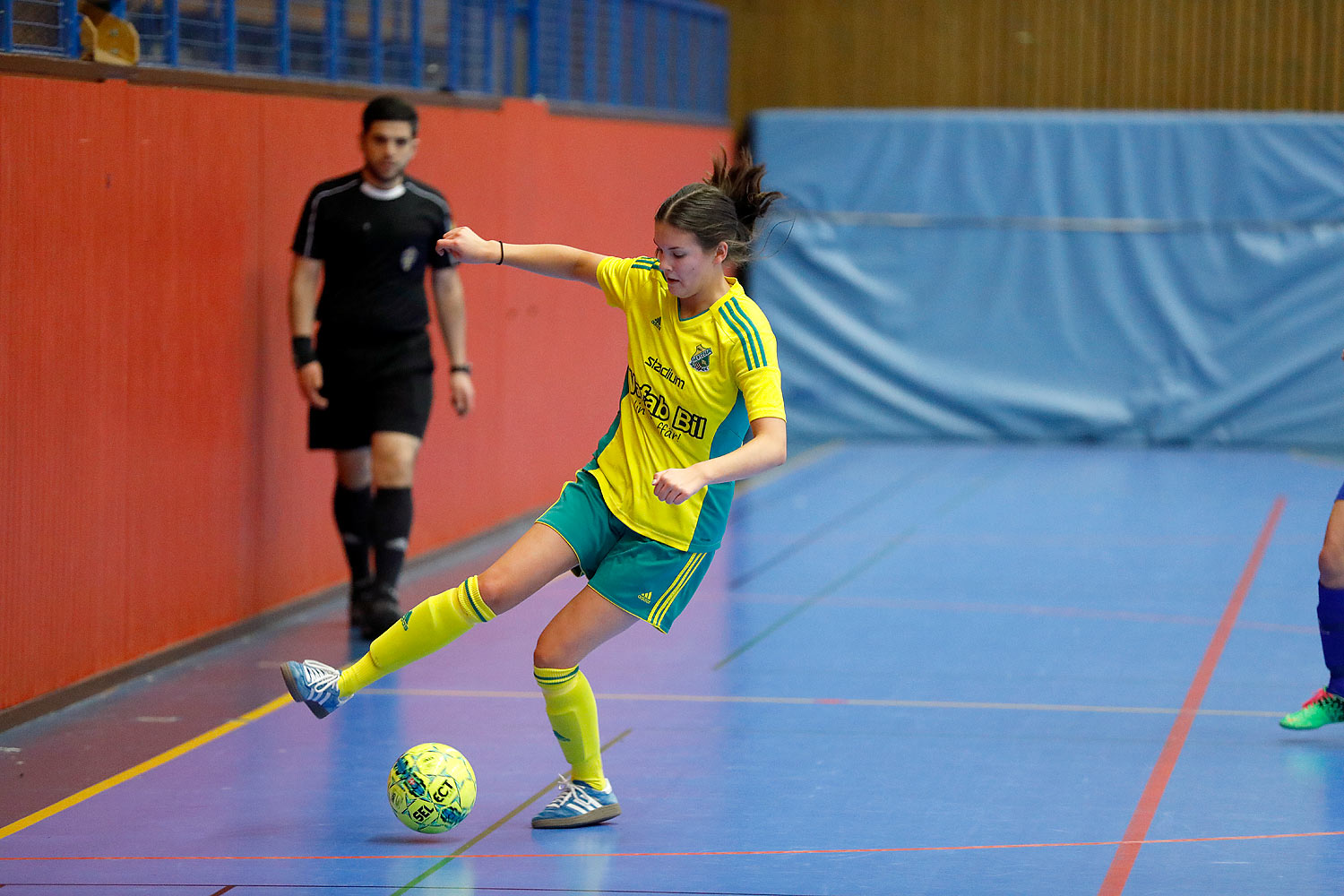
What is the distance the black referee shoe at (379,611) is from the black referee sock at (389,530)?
0.10 ft

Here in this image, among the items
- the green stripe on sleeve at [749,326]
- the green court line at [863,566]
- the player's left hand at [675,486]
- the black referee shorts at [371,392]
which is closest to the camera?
the player's left hand at [675,486]

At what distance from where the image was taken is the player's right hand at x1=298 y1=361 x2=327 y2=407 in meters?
7.07

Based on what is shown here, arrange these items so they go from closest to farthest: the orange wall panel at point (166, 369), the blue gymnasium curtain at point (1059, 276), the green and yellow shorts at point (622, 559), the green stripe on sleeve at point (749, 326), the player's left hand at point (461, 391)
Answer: the green stripe on sleeve at point (749, 326)
the green and yellow shorts at point (622, 559)
the orange wall panel at point (166, 369)
the player's left hand at point (461, 391)
the blue gymnasium curtain at point (1059, 276)

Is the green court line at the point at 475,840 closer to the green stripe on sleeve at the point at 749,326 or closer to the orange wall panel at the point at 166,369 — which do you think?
the green stripe on sleeve at the point at 749,326

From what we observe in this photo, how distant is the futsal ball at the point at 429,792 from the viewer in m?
4.65

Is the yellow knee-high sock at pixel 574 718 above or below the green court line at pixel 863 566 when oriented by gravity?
above

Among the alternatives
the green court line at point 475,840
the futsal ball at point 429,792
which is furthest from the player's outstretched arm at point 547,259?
the green court line at point 475,840

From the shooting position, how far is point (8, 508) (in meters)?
5.72

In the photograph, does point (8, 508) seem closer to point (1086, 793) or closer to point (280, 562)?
point (280, 562)

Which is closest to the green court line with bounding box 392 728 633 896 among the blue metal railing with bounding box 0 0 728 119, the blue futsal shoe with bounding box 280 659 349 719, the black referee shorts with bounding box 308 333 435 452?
the blue futsal shoe with bounding box 280 659 349 719

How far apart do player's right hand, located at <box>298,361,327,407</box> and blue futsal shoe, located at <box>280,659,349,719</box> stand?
262 cm

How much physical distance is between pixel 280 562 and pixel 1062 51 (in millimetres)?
11064

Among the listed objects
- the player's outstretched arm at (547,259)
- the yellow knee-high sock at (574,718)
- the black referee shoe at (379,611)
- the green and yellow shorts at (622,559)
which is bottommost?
the black referee shoe at (379,611)

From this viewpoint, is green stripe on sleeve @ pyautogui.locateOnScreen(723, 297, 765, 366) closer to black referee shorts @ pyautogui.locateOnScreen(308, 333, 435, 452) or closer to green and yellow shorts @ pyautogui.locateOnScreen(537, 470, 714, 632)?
green and yellow shorts @ pyautogui.locateOnScreen(537, 470, 714, 632)
